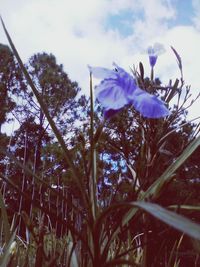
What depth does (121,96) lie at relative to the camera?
1.66 feet

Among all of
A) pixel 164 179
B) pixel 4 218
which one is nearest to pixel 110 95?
pixel 164 179

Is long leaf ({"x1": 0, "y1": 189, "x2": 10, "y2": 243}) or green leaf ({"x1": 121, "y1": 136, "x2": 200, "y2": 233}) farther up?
green leaf ({"x1": 121, "y1": 136, "x2": 200, "y2": 233})

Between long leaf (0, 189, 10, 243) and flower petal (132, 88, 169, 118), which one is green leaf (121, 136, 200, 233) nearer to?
flower petal (132, 88, 169, 118)

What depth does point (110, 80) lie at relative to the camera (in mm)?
523

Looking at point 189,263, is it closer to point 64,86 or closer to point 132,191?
point 132,191

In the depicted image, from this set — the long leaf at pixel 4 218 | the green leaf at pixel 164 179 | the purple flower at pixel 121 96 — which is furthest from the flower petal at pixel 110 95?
the long leaf at pixel 4 218

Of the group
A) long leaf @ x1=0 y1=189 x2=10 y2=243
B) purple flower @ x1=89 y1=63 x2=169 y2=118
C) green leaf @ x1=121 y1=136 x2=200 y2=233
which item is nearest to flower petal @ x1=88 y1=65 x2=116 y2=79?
purple flower @ x1=89 y1=63 x2=169 y2=118

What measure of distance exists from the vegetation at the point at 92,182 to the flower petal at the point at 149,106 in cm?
4

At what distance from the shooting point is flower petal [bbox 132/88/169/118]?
484 mm

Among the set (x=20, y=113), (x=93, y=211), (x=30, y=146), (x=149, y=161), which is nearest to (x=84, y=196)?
(x=93, y=211)

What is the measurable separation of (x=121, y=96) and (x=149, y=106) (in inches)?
1.6

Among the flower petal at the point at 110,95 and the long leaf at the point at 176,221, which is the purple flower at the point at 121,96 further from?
the long leaf at the point at 176,221

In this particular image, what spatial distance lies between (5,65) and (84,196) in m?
13.0

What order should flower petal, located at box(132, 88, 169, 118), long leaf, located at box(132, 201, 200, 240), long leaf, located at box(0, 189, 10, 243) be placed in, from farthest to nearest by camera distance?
long leaf, located at box(0, 189, 10, 243) → flower petal, located at box(132, 88, 169, 118) → long leaf, located at box(132, 201, 200, 240)
